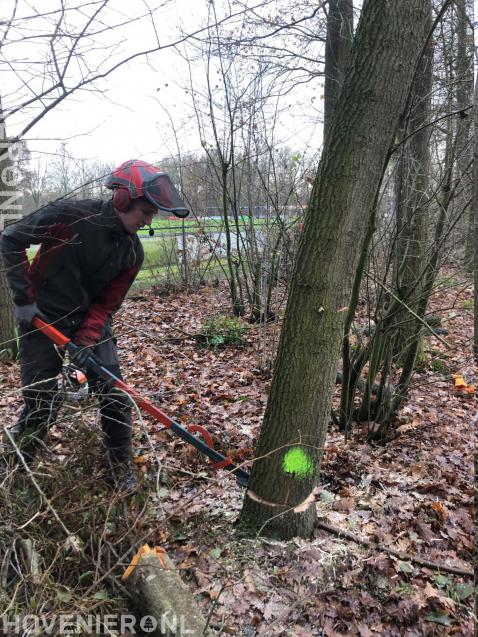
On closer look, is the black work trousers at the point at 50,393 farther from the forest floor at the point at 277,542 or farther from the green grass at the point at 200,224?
the green grass at the point at 200,224

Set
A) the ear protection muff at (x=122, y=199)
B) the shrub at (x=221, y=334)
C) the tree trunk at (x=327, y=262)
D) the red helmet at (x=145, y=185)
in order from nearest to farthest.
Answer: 1. the tree trunk at (x=327, y=262)
2. the red helmet at (x=145, y=185)
3. the ear protection muff at (x=122, y=199)
4. the shrub at (x=221, y=334)

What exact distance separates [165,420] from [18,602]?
1289mm

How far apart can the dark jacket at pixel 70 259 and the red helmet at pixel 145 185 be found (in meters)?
0.23

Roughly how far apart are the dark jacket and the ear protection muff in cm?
9

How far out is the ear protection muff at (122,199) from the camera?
9.57 feet

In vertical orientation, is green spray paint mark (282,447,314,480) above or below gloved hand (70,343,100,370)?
below

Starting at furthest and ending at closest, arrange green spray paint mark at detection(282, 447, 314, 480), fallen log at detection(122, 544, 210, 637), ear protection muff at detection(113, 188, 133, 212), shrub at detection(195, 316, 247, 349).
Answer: shrub at detection(195, 316, 247, 349), ear protection muff at detection(113, 188, 133, 212), green spray paint mark at detection(282, 447, 314, 480), fallen log at detection(122, 544, 210, 637)

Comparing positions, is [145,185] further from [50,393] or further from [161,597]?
[161,597]

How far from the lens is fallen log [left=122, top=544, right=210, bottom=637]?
6.64 ft

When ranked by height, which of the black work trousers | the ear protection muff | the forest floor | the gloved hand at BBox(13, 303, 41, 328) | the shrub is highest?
the ear protection muff

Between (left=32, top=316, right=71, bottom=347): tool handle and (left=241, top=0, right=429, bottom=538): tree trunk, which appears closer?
(left=241, top=0, right=429, bottom=538): tree trunk

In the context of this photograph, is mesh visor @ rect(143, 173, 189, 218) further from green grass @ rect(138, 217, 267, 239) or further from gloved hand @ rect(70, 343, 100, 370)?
green grass @ rect(138, 217, 267, 239)

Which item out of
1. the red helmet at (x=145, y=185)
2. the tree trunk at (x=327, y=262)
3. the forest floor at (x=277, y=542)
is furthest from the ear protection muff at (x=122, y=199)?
the forest floor at (x=277, y=542)

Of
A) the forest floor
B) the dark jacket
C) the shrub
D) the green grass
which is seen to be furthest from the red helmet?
the green grass
